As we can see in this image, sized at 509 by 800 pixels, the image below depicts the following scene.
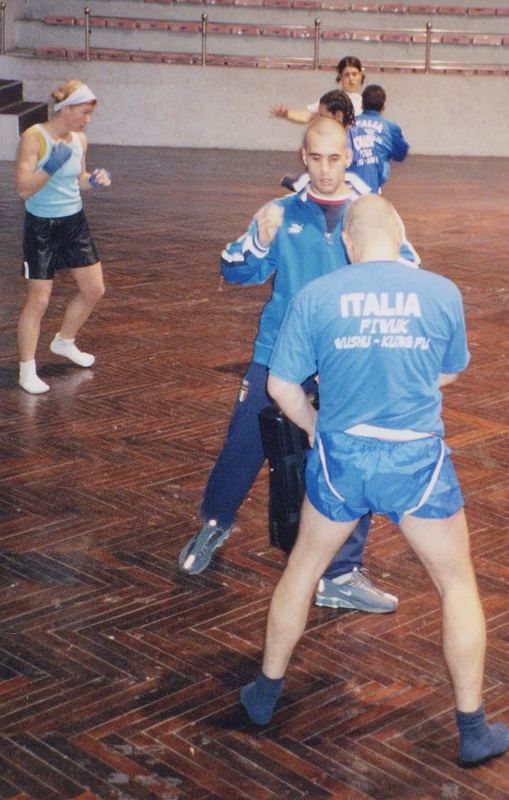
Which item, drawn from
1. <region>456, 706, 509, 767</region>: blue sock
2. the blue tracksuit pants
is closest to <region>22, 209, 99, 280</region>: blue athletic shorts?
the blue tracksuit pants

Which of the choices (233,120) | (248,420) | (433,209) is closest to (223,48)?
(233,120)

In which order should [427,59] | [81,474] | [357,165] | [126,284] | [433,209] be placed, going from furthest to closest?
[427,59] < [433,209] < [126,284] < [357,165] < [81,474]

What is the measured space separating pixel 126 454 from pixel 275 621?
2.79m

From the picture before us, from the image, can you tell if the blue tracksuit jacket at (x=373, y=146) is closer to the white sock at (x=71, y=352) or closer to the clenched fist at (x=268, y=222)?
the white sock at (x=71, y=352)

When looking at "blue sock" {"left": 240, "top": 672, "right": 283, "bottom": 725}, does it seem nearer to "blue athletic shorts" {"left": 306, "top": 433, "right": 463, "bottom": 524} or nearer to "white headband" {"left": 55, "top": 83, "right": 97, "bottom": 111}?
"blue athletic shorts" {"left": 306, "top": 433, "right": 463, "bottom": 524}

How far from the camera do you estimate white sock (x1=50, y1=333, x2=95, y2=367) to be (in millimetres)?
8234

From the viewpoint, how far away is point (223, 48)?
74.7 ft

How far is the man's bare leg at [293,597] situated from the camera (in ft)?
12.7

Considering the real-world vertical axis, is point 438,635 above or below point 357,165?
below

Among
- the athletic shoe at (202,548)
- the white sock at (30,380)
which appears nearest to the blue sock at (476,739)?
the athletic shoe at (202,548)

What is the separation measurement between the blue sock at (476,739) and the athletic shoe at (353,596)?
3.51 feet

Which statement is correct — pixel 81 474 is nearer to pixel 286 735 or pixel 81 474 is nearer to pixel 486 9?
pixel 286 735

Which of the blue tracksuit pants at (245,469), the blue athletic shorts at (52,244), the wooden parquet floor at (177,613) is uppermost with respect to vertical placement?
the blue athletic shorts at (52,244)

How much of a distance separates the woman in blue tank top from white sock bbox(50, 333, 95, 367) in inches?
13.9
